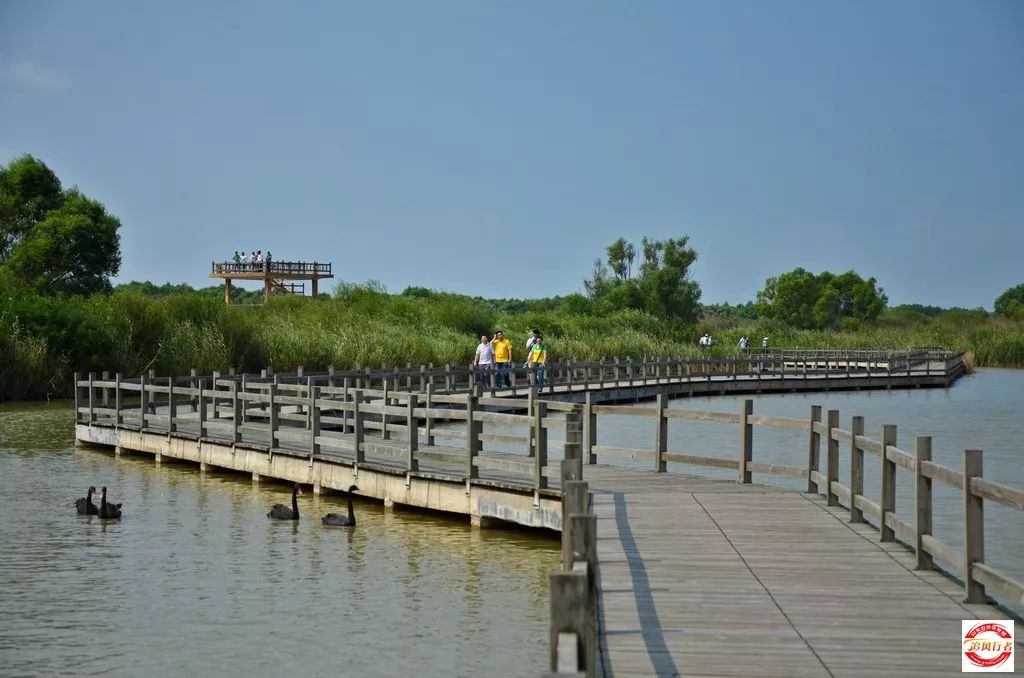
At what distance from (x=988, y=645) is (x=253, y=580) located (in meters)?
9.14

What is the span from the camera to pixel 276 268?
96500 millimetres

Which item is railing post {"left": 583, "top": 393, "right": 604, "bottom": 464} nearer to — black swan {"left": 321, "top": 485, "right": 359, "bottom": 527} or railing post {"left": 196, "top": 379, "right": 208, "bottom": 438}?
black swan {"left": 321, "top": 485, "right": 359, "bottom": 527}

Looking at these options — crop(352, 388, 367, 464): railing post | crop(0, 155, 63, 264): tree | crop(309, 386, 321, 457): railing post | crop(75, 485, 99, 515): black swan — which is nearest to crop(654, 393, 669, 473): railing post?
crop(352, 388, 367, 464): railing post

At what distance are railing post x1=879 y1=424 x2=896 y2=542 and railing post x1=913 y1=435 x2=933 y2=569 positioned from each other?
69cm

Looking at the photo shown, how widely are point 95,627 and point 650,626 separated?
254 inches

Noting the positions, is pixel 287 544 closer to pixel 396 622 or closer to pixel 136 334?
pixel 396 622

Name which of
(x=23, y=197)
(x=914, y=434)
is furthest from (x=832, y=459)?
(x=23, y=197)

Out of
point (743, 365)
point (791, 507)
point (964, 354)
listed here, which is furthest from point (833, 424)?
point (964, 354)

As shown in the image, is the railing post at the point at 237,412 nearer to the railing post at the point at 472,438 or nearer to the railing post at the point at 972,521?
the railing post at the point at 472,438

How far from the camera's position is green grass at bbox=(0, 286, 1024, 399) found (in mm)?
44438

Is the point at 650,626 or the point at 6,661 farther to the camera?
the point at 6,661

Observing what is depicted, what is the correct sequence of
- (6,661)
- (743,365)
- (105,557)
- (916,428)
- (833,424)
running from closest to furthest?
(6,661) → (833,424) → (105,557) → (916,428) → (743,365)

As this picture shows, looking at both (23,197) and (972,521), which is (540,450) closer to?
(972,521)

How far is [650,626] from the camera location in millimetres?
9477
